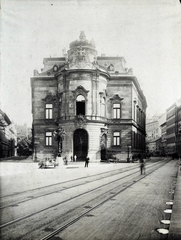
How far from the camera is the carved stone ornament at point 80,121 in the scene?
36575 mm

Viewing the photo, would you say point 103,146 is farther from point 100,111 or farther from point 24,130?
point 24,130

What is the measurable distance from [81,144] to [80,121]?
375cm

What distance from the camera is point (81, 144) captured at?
39625 millimetres

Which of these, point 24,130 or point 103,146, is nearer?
point 24,130

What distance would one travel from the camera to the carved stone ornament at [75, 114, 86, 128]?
36575 millimetres

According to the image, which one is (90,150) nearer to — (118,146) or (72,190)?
(118,146)

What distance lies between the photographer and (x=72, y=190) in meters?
14.5

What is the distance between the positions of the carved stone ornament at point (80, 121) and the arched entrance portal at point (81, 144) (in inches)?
35.2

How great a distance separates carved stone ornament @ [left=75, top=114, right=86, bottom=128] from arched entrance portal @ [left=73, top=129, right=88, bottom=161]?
0.89 metres

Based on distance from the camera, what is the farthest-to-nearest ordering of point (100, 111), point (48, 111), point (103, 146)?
point (100, 111)
point (103, 146)
point (48, 111)

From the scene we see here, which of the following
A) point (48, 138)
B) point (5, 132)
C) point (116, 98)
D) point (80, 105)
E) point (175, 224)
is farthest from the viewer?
point (80, 105)

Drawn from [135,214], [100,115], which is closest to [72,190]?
[135,214]

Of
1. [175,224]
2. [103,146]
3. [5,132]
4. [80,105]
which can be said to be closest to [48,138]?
[5,132]

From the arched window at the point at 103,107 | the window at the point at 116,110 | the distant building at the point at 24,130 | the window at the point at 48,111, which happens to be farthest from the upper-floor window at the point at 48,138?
the arched window at the point at 103,107
